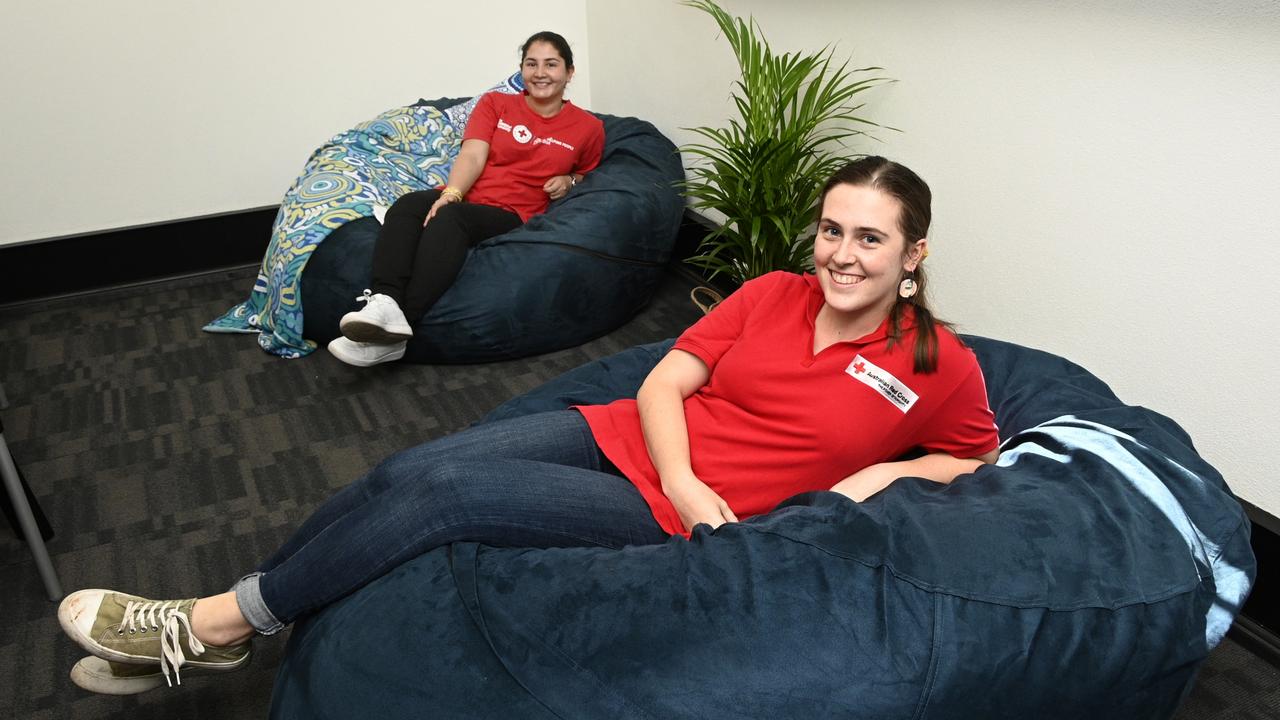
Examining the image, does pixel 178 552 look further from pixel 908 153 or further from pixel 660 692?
pixel 908 153

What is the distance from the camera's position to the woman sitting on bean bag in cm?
300

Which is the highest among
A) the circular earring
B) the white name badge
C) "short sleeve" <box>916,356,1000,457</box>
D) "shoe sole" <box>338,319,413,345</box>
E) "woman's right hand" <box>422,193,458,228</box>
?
the circular earring

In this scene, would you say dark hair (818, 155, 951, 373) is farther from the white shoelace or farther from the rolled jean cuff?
the white shoelace

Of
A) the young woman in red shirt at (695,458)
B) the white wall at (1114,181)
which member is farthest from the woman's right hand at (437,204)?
the young woman in red shirt at (695,458)

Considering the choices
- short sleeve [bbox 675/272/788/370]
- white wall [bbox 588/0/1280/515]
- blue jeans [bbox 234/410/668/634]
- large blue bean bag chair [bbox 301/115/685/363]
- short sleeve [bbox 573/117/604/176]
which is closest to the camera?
blue jeans [bbox 234/410/668/634]

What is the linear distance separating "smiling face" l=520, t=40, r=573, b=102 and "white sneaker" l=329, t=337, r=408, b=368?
3.40ft

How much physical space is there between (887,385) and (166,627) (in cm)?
124

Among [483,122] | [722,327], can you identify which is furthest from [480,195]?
[722,327]

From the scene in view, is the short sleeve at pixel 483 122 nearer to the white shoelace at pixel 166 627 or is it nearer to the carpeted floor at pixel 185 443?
the carpeted floor at pixel 185 443

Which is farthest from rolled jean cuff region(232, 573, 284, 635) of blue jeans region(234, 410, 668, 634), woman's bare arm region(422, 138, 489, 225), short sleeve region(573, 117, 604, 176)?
short sleeve region(573, 117, 604, 176)

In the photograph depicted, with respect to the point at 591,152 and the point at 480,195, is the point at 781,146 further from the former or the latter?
the point at 480,195

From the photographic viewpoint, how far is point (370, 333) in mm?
2922

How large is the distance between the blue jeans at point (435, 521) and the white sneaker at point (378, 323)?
1318 mm

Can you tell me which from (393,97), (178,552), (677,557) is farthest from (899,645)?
(393,97)
